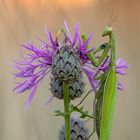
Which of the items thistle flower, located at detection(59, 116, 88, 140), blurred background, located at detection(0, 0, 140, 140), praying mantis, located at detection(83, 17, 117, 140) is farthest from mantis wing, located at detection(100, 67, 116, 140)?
blurred background, located at detection(0, 0, 140, 140)

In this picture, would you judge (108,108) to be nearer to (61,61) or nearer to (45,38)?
(61,61)

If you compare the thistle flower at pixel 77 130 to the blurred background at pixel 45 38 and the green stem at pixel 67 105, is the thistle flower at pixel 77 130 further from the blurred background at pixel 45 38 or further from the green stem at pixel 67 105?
the blurred background at pixel 45 38


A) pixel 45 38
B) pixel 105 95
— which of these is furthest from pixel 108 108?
pixel 45 38

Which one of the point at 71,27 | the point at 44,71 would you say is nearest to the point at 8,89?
the point at 71,27

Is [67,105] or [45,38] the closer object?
[67,105]

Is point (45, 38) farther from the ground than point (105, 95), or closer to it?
farther from the ground

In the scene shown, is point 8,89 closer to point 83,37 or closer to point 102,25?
point 102,25
